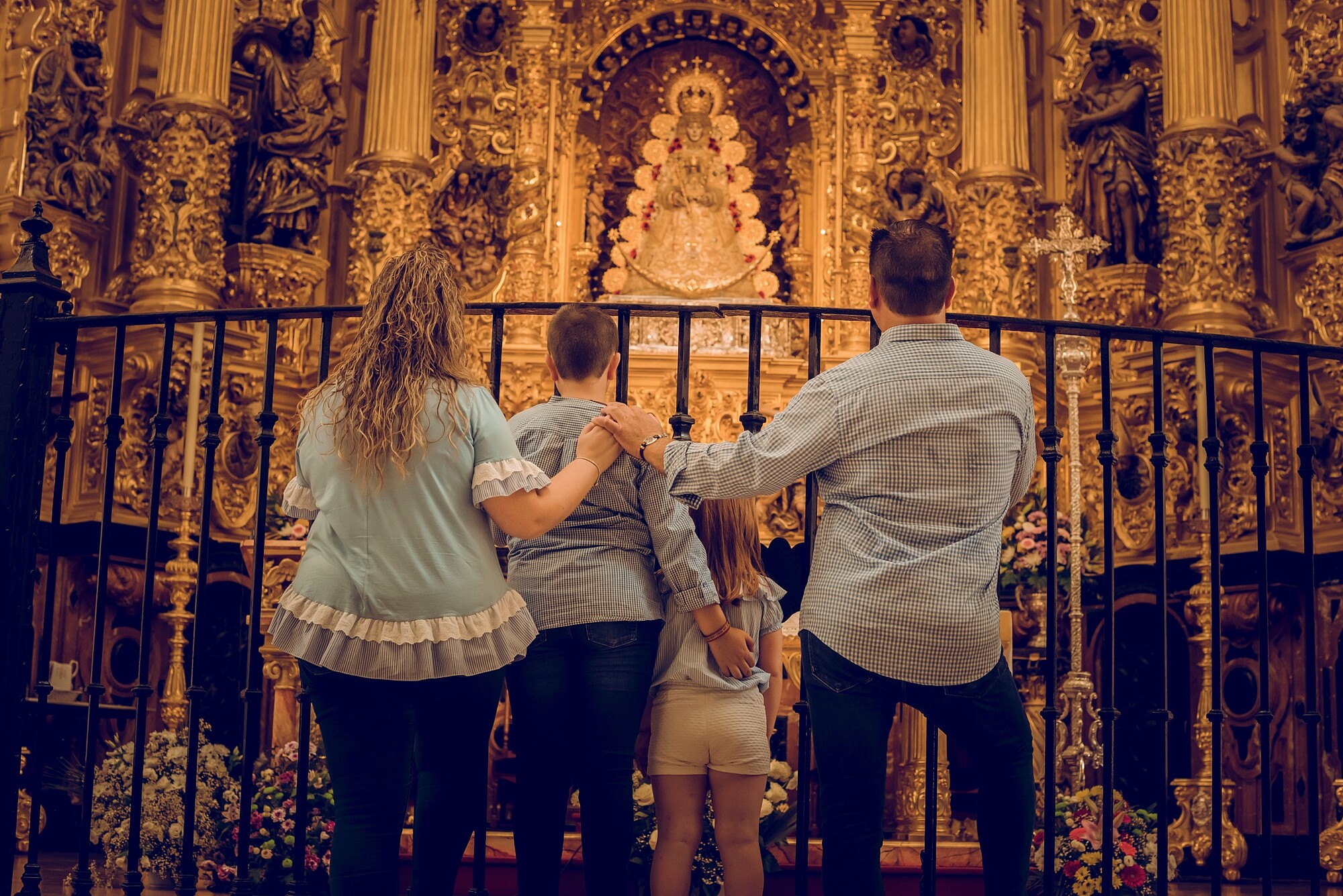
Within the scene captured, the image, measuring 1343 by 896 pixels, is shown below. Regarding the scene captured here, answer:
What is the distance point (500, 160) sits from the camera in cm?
1098

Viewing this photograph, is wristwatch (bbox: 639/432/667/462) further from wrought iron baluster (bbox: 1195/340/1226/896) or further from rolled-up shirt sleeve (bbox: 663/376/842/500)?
wrought iron baluster (bbox: 1195/340/1226/896)

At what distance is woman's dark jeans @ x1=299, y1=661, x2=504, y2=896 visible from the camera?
297cm

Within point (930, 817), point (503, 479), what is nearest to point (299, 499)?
point (503, 479)

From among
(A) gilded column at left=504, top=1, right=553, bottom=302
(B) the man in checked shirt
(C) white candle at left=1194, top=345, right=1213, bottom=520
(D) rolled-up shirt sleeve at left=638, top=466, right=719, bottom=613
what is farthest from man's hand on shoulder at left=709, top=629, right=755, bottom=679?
(A) gilded column at left=504, top=1, right=553, bottom=302

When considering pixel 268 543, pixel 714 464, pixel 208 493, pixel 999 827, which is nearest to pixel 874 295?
pixel 714 464

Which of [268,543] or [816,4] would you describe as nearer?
[268,543]

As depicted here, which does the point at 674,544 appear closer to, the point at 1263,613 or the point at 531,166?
the point at 1263,613

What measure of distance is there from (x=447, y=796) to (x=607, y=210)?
8611 millimetres

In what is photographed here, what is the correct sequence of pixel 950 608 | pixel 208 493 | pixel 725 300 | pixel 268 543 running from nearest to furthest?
pixel 950 608 < pixel 208 493 < pixel 268 543 < pixel 725 300

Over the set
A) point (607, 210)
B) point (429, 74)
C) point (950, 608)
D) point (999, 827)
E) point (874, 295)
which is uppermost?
point (429, 74)

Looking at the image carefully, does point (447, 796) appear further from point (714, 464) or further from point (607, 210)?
point (607, 210)

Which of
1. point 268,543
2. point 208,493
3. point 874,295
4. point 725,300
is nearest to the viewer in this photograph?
point 874,295

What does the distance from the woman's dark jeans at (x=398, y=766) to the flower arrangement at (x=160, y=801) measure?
9.06 feet

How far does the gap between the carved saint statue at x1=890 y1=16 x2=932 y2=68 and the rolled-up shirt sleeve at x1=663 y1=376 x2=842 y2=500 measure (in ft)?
28.4
